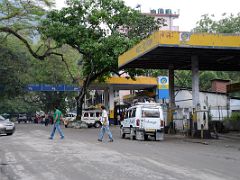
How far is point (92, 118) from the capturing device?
48.4 m

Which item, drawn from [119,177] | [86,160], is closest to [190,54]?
[86,160]

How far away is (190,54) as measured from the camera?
2750cm

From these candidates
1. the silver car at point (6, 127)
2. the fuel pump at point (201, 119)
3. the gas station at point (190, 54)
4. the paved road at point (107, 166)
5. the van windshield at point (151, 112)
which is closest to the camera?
the paved road at point (107, 166)

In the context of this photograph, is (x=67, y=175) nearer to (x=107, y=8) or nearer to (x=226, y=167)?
(x=226, y=167)

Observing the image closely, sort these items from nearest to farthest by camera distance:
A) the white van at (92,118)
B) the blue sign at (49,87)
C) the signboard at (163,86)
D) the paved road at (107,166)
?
the paved road at (107,166), the signboard at (163,86), the white van at (92,118), the blue sign at (49,87)

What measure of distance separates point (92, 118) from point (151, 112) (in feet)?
80.5

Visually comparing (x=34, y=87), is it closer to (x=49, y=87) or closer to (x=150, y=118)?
(x=49, y=87)

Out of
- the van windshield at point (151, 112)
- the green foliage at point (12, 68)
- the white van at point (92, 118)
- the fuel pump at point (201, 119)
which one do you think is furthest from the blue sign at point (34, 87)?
the van windshield at point (151, 112)

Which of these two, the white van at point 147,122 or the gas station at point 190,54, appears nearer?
the gas station at point 190,54

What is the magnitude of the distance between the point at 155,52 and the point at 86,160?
14.2m

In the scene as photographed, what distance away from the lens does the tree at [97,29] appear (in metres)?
43.3

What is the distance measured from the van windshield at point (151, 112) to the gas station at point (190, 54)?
3.30 meters

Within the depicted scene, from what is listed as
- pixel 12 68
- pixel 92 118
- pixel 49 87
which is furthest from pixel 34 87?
pixel 92 118

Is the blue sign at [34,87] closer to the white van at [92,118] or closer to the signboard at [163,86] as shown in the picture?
the white van at [92,118]
